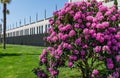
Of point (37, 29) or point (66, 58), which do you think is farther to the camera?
point (37, 29)

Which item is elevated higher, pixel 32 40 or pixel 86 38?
pixel 32 40

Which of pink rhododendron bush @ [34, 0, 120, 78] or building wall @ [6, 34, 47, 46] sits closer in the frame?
pink rhododendron bush @ [34, 0, 120, 78]

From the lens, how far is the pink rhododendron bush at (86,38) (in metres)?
13.2

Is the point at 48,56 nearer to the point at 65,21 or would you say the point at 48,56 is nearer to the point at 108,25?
the point at 65,21

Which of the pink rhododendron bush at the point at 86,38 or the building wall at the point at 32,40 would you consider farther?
the building wall at the point at 32,40

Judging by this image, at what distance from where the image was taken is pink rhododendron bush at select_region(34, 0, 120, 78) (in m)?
13.2

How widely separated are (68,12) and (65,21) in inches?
14.7

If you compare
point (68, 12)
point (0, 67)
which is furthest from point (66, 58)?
point (0, 67)

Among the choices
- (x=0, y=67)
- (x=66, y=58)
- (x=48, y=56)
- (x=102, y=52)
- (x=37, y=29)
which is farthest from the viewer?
(x=37, y=29)

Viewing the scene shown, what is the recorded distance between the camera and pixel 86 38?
43.3 ft

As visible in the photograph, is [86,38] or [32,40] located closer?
[86,38]

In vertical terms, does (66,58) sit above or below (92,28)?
below

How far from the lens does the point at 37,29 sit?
8044 cm

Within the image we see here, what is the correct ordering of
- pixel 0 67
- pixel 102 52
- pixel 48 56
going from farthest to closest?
pixel 0 67 < pixel 48 56 < pixel 102 52
